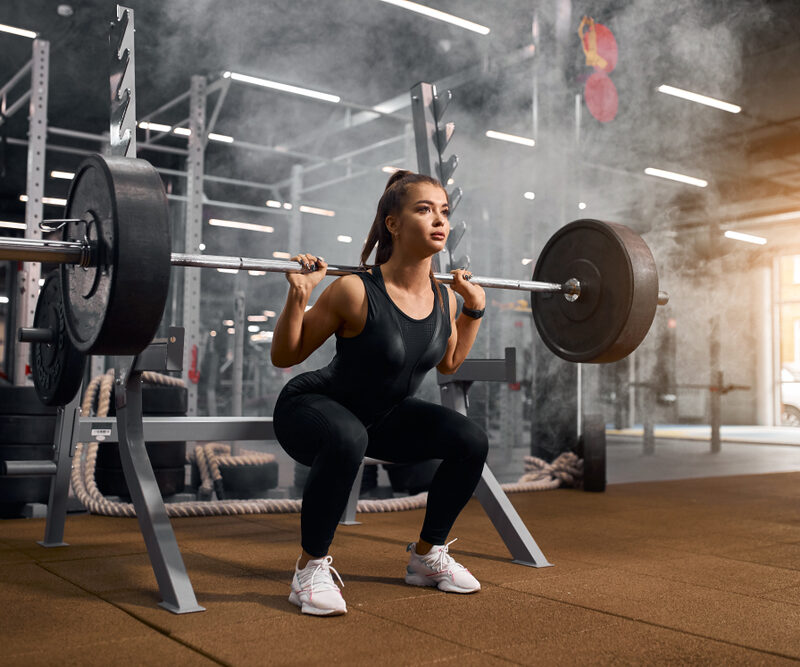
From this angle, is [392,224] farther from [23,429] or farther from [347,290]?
[23,429]

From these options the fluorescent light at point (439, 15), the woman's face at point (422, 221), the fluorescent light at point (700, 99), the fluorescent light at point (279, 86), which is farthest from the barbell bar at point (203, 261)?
the fluorescent light at point (700, 99)

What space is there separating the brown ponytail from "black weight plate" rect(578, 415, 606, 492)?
1869 millimetres

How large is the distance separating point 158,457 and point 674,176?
382 cm

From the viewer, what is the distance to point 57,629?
1258 mm

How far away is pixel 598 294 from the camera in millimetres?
1840

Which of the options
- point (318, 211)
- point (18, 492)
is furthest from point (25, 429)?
point (318, 211)

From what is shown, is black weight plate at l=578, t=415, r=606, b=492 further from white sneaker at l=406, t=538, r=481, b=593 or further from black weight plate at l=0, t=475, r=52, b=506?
black weight plate at l=0, t=475, r=52, b=506

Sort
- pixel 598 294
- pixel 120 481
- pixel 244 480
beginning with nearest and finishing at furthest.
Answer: pixel 598 294 → pixel 120 481 → pixel 244 480

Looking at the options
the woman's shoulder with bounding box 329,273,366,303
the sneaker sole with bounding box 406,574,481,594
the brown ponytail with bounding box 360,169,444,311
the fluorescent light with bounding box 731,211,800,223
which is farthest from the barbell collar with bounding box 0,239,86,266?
the fluorescent light with bounding box 731,211,800,223

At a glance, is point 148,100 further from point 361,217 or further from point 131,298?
point 131,298

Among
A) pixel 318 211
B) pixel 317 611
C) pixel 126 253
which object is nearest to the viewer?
pixel 126 253

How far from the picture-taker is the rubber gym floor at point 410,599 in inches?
45.9

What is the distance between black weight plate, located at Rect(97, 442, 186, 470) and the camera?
9.03ft

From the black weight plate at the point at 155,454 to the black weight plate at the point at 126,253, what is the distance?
1603 millimetres
